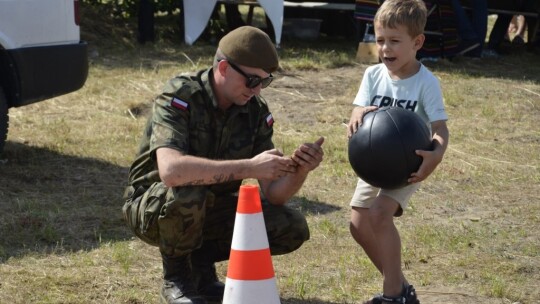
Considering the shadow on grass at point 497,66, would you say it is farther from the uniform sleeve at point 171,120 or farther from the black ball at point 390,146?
the uniform sleeve at point 171,120

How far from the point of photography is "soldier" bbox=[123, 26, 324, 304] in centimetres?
465

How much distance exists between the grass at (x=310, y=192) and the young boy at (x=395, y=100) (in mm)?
479

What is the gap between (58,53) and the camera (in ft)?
26.9

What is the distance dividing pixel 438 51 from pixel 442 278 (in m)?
7.95

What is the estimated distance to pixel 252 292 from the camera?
Result: 440cm

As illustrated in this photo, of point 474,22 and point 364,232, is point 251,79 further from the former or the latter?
point 474,22

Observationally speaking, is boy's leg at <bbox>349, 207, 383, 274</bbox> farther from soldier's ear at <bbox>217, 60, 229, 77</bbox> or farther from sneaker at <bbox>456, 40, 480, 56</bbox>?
sneaker at <bbox>456, 40, 480, 56</bbox>

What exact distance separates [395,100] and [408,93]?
0.25 ft

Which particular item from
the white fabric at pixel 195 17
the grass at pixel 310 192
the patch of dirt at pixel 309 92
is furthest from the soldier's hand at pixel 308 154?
the white fabric at pixel 195 17

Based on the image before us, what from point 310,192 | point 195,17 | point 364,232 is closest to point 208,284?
point 364,232

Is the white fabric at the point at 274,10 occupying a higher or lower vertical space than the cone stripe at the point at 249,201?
lower

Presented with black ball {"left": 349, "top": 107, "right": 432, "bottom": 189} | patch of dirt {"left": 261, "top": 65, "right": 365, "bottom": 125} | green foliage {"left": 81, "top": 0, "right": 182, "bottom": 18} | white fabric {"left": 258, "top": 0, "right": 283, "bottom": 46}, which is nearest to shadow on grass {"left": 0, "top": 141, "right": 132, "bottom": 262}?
black ball {"left": 349, "top": 107, "right": 432, "bottom": 189}

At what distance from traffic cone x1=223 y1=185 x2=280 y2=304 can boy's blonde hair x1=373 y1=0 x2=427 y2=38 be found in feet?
3.60

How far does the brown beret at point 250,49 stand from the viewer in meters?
4.76
